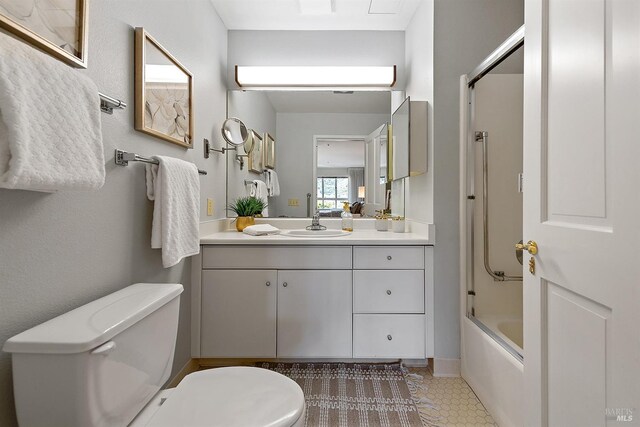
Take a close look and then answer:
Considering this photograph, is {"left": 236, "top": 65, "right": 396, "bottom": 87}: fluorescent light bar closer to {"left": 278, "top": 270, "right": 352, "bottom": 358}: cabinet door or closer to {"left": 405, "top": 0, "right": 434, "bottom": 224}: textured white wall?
{"left": 405, "top": 0, "right": 434, "bottom": 224}: textured white wall

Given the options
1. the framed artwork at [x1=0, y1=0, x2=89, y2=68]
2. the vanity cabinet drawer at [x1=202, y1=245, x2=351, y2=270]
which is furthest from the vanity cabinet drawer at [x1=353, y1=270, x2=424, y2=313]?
the framed artwork at [x1=0, y1=0, x2=89, y2=68]

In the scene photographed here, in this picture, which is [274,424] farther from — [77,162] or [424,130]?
[424,130]

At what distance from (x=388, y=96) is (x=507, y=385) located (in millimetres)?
1916

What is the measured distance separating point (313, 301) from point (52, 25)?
1544 mm

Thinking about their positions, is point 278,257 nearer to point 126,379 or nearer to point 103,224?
point 103,224

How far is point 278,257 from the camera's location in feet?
6.00

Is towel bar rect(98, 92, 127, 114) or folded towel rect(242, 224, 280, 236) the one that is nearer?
towel bar rect(98, 92, 127, 114)

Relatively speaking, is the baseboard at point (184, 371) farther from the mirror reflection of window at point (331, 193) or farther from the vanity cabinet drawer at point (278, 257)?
the mirror reflection of window at point (331, 193)

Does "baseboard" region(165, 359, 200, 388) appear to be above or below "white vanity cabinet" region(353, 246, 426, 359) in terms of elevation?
below

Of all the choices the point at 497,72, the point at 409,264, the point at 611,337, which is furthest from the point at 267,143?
the point at 611,337

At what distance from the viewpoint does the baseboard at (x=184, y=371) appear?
Answer: 1.63 m

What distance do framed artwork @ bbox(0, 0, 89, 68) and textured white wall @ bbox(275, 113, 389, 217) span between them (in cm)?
149

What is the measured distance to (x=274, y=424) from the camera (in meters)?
0.81

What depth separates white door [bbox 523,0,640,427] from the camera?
0.72 m
